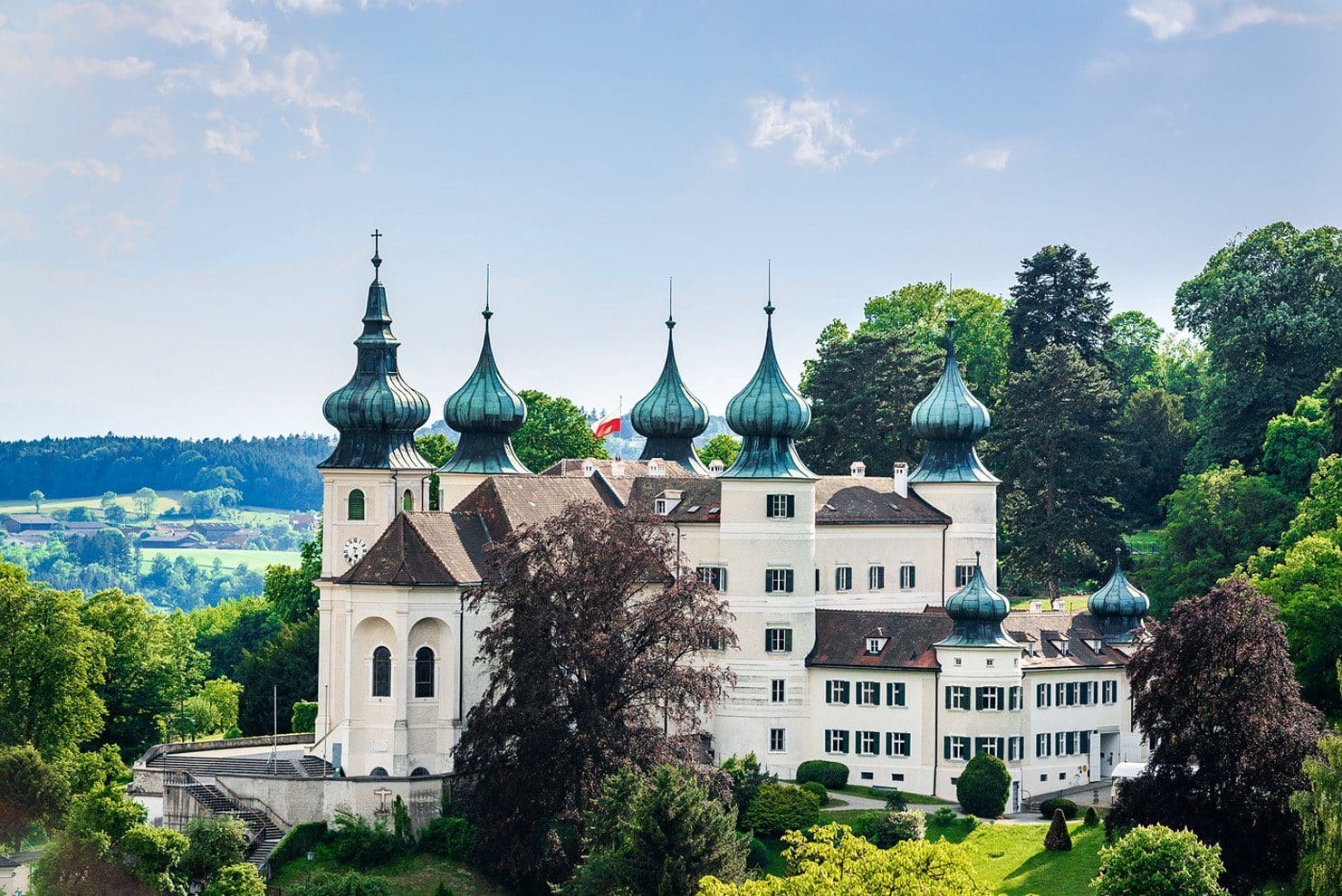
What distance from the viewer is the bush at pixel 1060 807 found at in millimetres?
67594

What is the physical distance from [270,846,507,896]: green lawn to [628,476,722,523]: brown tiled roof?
1420 cm

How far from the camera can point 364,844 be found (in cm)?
6531

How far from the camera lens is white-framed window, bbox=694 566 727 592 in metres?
74.2

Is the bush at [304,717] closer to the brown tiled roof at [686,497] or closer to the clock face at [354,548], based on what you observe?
the clock face at [354,548]

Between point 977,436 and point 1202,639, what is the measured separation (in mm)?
21065

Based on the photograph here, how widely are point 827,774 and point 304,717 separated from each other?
20.5 metres

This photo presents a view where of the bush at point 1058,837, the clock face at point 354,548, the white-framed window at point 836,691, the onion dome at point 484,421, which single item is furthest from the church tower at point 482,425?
the bush at point 1058,837

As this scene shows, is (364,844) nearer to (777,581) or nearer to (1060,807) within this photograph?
(777,581)

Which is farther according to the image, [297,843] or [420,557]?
[420,557]

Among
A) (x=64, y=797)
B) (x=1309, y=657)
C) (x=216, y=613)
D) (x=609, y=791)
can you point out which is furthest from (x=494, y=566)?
(x=216, y=613)

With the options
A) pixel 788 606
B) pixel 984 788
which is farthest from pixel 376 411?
pixel 984 788

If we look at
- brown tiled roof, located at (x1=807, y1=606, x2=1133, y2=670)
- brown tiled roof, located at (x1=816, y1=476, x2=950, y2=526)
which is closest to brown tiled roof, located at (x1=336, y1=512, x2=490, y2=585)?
brown tiled roof, located at (x1=807, y1=606, x2=1133, y2=670)

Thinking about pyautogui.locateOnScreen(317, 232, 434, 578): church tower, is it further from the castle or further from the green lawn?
the green lawn

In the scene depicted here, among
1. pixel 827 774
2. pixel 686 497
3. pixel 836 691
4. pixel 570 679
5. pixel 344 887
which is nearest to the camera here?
pixel 344 887
